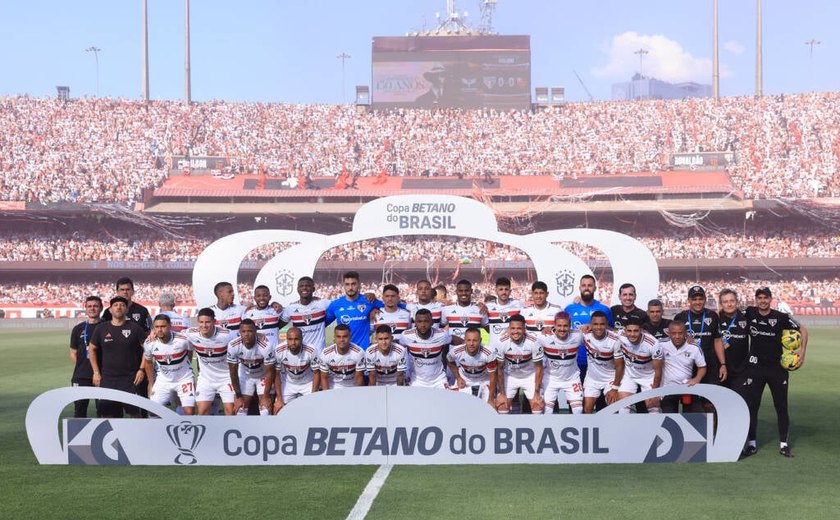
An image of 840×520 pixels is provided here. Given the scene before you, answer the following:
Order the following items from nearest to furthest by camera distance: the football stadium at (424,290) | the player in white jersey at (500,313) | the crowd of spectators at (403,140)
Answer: the football stadium at (424,290)
the player in white jersey at (500,313)
the crowd of spectators at (403,140)

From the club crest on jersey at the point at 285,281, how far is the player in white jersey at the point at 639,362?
665cm

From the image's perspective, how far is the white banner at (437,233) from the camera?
14.6m

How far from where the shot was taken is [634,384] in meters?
10.9

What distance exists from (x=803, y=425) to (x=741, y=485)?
4.32 m

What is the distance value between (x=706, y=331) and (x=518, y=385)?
2173 mm

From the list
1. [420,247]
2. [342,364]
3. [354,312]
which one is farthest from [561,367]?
[420,247]

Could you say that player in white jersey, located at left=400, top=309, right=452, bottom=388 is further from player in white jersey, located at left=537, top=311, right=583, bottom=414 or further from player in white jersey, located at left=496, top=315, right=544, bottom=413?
player in white jersey, located at left=537, top=311, right=583, bottom=414

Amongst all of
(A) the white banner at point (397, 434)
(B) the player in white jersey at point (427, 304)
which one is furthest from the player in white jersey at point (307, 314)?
(A) the white banner at point (397, 434)

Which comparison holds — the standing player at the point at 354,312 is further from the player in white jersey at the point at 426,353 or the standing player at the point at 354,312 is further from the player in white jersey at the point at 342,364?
the player in white jersey at the point at 342,364

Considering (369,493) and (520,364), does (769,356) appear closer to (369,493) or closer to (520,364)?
(520,364)

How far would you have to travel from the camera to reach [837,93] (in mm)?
55094

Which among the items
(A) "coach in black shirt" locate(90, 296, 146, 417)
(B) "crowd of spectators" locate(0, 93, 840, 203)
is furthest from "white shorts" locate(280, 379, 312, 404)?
(B) "crowd of spectators" locate(0, 93, 840, 203)

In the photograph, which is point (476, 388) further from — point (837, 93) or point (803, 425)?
point (837, 93)

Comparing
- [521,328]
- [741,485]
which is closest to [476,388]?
[521,328]
